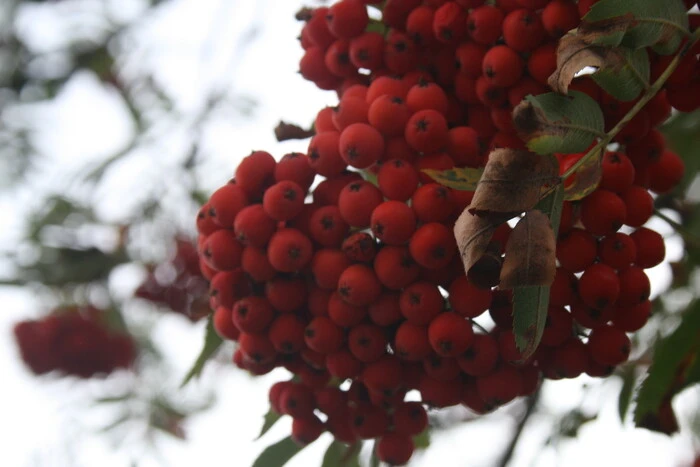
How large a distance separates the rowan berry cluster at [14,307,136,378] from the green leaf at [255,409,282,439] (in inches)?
87.0

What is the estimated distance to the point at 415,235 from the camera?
4.02ft

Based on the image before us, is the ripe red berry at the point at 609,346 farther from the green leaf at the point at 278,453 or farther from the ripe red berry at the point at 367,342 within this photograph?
the green leaf at the point at 278,453

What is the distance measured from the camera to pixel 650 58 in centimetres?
121

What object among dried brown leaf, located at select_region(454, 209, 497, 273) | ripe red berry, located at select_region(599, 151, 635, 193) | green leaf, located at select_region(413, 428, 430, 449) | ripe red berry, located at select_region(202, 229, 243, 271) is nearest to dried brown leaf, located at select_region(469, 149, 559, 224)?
dried brown leaf, located at select_region(454, 209, 497, 273)

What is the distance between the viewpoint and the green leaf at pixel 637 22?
101 centimetres

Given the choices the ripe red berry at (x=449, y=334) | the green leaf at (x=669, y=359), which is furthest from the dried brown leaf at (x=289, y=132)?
the green leaf at (x=669, y=359)

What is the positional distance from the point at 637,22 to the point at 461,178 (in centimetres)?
33

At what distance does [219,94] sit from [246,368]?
8.48 ft

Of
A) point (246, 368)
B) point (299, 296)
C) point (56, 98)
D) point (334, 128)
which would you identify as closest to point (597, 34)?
point (334, 128)

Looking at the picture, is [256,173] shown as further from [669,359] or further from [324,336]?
[669,359]

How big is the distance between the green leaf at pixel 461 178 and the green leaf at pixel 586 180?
144mm

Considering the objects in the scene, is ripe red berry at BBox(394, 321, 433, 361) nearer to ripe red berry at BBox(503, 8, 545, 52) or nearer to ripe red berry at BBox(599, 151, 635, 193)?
ripe red berry at BBox(599, 151, 635, 193)

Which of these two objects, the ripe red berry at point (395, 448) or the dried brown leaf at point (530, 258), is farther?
the ripe red berry at point (395, 448)

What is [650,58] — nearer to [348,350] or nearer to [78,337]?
[348,350]
